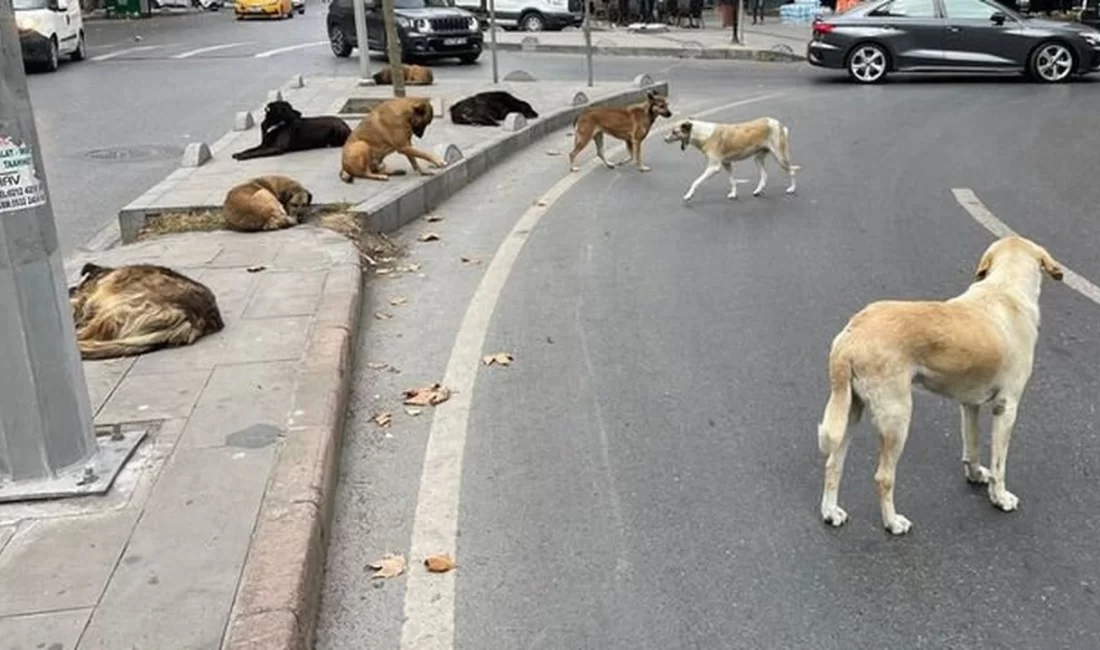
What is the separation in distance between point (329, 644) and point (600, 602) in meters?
0.84

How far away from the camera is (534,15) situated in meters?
32.4

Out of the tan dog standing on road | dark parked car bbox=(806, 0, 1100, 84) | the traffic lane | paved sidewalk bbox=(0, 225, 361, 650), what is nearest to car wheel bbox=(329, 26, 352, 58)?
dark parked car bbox=(806, 0, 1100, 84)

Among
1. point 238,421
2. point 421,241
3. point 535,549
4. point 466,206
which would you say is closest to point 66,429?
point 238,421

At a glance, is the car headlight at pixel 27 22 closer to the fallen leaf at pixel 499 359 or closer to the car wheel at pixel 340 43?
the car wheel at pixel 340 43

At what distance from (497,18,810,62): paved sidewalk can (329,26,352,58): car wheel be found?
403 centimetres

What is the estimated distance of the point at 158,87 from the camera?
19062mm

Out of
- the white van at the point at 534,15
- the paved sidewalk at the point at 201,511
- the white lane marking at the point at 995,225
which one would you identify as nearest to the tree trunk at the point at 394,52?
the white lane marking at the point at 995,225

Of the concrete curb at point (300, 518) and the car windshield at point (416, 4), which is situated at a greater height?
the car windshield at point (416, 4)

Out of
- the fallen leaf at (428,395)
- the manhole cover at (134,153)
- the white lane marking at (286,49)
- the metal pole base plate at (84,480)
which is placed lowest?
the fallen leaf at (428,395)

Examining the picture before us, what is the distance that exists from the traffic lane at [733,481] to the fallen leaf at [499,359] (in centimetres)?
7

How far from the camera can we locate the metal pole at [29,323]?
3561 mm

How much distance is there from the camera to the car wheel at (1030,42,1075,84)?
715 inches

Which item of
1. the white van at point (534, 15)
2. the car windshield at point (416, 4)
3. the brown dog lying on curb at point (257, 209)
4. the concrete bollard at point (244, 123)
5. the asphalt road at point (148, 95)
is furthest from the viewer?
the white van at point (534, 15)

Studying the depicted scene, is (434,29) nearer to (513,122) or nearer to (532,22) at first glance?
(532,22)
